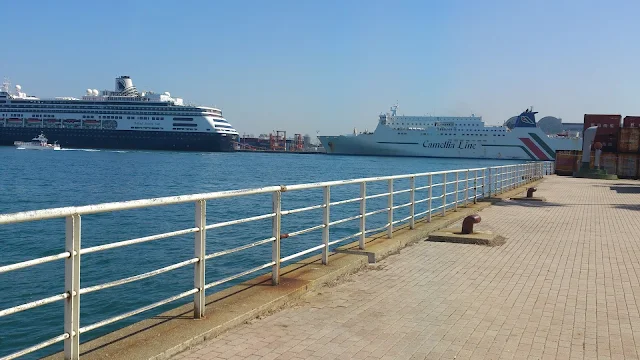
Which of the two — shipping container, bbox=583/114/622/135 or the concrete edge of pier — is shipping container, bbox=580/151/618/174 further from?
the concrete edge of pier

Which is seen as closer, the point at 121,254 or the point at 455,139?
the point at 121,254

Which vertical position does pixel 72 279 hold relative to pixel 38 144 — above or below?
above

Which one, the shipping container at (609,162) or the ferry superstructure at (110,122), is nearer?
the shipping container at (609,162)

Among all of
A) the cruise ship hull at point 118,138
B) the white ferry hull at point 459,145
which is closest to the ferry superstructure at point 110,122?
the cruise ship hull at point 118,138

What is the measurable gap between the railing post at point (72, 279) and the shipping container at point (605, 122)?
149 ft

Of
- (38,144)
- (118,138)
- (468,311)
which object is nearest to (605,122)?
(468,311)

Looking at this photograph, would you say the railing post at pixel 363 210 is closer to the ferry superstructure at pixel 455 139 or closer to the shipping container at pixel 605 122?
the shipping container at pixel 605 122

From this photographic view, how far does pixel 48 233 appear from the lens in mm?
15109

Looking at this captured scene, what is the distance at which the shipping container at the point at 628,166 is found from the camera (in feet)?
123

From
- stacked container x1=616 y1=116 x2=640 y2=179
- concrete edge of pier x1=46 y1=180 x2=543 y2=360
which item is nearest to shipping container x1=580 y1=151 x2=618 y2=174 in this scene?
stacked container x1=616 y1=116 x2=640 y2=179

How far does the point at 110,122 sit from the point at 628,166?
9692 centimetres

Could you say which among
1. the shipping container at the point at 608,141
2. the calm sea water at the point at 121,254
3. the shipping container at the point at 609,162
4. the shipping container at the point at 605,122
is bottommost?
the calm sea water at the point at 121,254

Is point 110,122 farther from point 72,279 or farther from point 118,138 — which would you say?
point 72,279

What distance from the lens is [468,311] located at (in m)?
5.40
